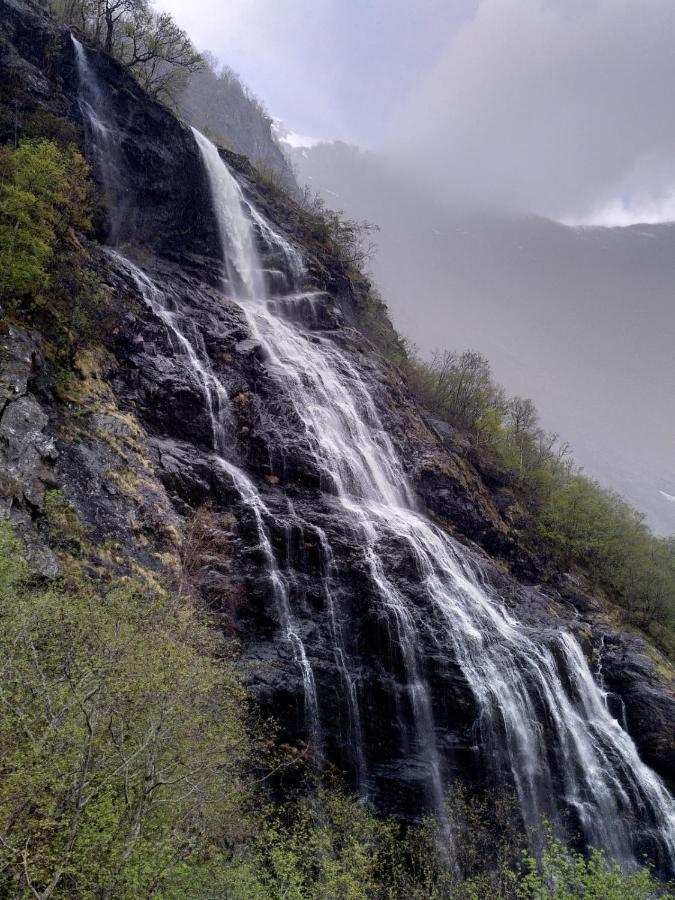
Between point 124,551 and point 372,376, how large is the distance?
24.1 metres

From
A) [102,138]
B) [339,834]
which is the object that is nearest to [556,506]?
[339,834]

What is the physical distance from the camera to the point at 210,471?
21750 millimetres

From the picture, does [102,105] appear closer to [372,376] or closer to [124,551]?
[372,376]

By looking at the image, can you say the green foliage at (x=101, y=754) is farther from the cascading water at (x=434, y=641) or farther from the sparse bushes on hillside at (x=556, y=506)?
the sparse bushes on hillside at (x=556, y=506)

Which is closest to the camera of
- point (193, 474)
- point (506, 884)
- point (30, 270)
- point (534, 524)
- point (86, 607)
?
point (86, 607)

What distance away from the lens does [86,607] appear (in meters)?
11.9

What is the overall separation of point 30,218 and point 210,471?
1196cm

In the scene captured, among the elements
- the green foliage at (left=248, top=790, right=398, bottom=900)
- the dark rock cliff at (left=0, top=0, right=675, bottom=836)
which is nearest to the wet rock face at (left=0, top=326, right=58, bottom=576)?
the dark rock cliff at (left=0, top=0, right=675, bottom=836)

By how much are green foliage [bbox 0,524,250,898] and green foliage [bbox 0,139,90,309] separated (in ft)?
36.7

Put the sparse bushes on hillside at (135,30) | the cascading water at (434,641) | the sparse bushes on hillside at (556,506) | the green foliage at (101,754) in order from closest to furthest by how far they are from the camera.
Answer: the green foliage at (101,754) < the cascading water at (434,641) < the sparse bushes on hillside at (135,30) < the sparse bushes on hillside at (556,506)

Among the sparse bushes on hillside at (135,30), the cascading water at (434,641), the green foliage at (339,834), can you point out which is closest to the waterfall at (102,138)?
the cascading water at (434,641)

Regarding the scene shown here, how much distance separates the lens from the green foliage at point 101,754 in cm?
749

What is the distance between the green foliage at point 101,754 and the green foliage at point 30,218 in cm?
1120

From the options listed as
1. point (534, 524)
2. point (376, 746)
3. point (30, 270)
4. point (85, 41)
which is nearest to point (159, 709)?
point (376, 746)
